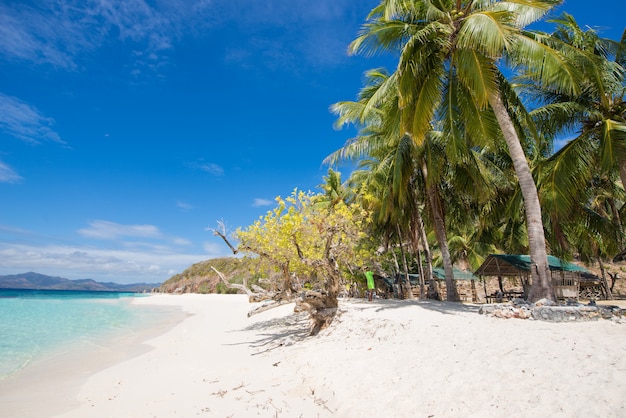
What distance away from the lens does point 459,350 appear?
5.36 metres

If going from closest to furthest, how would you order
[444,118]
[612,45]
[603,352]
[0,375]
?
[603,352] → [0,375] → [612,45] → [444,118]

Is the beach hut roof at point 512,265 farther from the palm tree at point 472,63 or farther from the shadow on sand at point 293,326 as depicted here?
the palm tree at point 472,63

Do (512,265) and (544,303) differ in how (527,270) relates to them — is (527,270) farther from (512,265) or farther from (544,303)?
(544,303)

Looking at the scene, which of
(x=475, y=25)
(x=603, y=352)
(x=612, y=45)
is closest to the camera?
(x=603, y=352)

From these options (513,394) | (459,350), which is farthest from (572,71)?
(513,394)

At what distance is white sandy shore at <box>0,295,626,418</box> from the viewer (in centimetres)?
377

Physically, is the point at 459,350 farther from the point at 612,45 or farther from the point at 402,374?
the point at 612,45

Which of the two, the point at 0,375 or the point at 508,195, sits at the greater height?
the point at 508,195

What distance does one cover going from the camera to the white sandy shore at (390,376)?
377 centimetres

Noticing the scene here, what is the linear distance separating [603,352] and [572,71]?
680 cm

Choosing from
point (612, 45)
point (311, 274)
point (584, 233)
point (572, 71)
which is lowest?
point (311, 274)

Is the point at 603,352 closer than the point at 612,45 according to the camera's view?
Yes

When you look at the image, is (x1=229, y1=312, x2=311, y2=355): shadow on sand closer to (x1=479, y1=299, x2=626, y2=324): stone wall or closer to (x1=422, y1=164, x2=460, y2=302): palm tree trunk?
(x1=479, y1=299, x2=626, y2=324): stone wall

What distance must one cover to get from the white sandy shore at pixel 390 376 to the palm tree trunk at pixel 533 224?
142 centimetres
